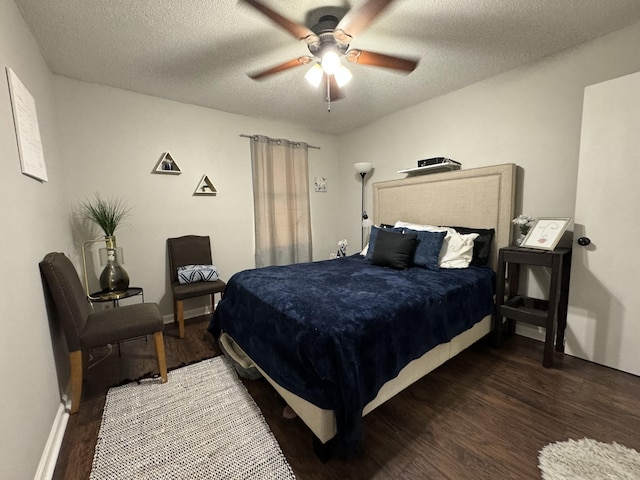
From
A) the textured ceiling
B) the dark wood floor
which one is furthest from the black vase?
the textured ceiling

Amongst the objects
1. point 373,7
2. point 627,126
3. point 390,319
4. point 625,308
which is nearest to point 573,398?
point 625,308

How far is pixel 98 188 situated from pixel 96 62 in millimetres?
1118

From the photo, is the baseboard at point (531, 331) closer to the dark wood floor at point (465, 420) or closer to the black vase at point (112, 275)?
the dark wood floor at point (465, 420)

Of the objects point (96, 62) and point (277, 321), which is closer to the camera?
point (277, 321)

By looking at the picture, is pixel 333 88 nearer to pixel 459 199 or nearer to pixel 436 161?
pixel 436 161

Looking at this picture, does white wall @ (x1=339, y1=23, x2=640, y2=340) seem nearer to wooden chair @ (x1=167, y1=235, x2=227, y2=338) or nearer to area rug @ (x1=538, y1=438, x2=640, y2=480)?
area rug @ (x1=538, y1=438, x2=640, y2=480)

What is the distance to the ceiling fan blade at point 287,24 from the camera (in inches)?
53.4

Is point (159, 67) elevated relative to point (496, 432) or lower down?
elevated

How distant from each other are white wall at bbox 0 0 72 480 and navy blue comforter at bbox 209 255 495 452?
105cm

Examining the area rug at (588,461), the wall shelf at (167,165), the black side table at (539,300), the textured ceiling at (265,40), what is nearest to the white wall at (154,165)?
the wall shelf at (167,165)

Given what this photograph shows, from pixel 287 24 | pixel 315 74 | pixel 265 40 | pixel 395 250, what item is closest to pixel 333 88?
pixel 315 74

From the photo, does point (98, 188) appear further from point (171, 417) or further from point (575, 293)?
point (575, 293)

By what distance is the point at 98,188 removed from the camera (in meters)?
2.67

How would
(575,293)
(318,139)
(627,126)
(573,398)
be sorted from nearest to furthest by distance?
(573,398) < (627,126) < (575,293) < (318,139)
